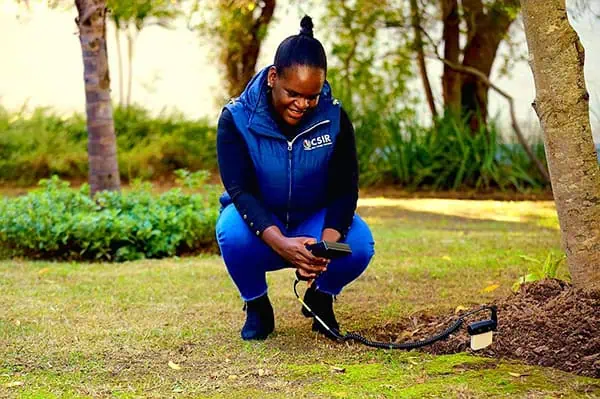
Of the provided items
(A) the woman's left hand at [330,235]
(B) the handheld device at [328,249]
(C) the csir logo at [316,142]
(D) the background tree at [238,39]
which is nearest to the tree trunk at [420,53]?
(D) the background tree at [238,39]

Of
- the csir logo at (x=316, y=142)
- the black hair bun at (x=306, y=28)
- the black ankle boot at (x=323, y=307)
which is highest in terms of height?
the black hair bun at (x=306, y=28)

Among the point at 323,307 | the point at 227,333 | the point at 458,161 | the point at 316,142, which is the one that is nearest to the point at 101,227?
the point at 227,333

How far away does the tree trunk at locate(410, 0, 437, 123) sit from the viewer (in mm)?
12391

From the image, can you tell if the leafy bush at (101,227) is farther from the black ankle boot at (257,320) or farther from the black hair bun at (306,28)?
the black hair bun at (306,28)

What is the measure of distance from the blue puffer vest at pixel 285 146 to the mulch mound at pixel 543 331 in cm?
75

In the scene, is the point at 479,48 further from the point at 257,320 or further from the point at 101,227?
the point at 257,320

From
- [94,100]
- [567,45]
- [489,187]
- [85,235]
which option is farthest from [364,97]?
[567,45]

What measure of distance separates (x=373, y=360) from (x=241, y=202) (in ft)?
2.70

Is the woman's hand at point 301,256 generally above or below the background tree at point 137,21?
below

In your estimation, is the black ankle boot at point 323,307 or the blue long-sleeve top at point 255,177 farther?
the black ankle boot at point 323,307

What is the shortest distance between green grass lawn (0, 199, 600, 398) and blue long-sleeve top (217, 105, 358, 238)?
0.54 m

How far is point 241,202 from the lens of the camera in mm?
3957

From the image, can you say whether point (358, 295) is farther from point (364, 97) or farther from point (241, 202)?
point (364, 97)

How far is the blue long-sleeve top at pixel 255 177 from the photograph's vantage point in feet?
13.0
